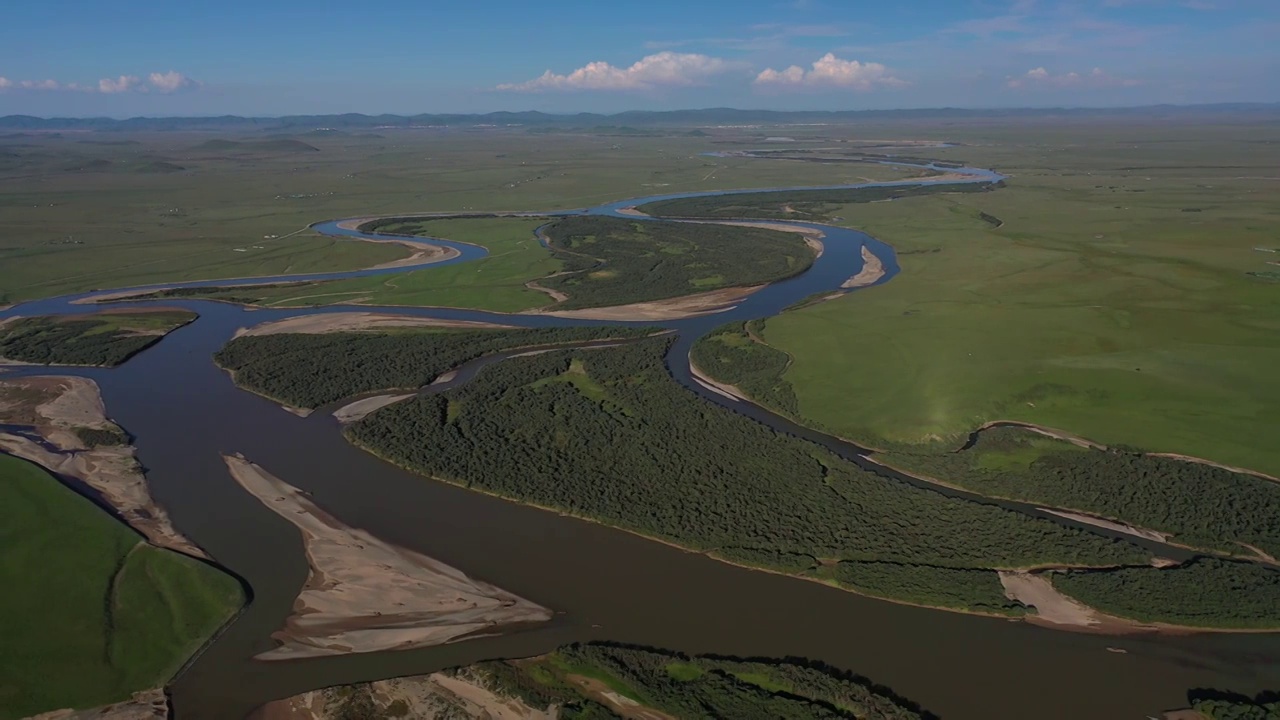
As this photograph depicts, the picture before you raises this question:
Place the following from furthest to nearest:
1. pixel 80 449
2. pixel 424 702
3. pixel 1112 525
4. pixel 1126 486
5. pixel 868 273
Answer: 1. pixel 868 273
2. pixel 80 449
3. pixel 1126 486
4. pixel 1112 525
5. pixel 424 702

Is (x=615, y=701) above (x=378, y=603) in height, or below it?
below

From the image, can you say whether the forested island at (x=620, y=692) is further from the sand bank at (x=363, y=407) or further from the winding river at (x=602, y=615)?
the sand bank at (x=363, y=407)

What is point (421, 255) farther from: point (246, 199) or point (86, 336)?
point (246, 199)

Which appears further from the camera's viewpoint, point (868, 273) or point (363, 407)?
point (868, 273)

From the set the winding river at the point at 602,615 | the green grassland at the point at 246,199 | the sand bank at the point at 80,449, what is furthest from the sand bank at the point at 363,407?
the green grassland at the point at 246,199

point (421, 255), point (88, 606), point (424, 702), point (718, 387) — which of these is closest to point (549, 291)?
point (421, 255)

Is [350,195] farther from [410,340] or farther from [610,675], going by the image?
[610,675]

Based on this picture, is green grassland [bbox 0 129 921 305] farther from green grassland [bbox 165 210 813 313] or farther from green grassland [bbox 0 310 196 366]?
green grassland [bbox 0 310 196 366]
